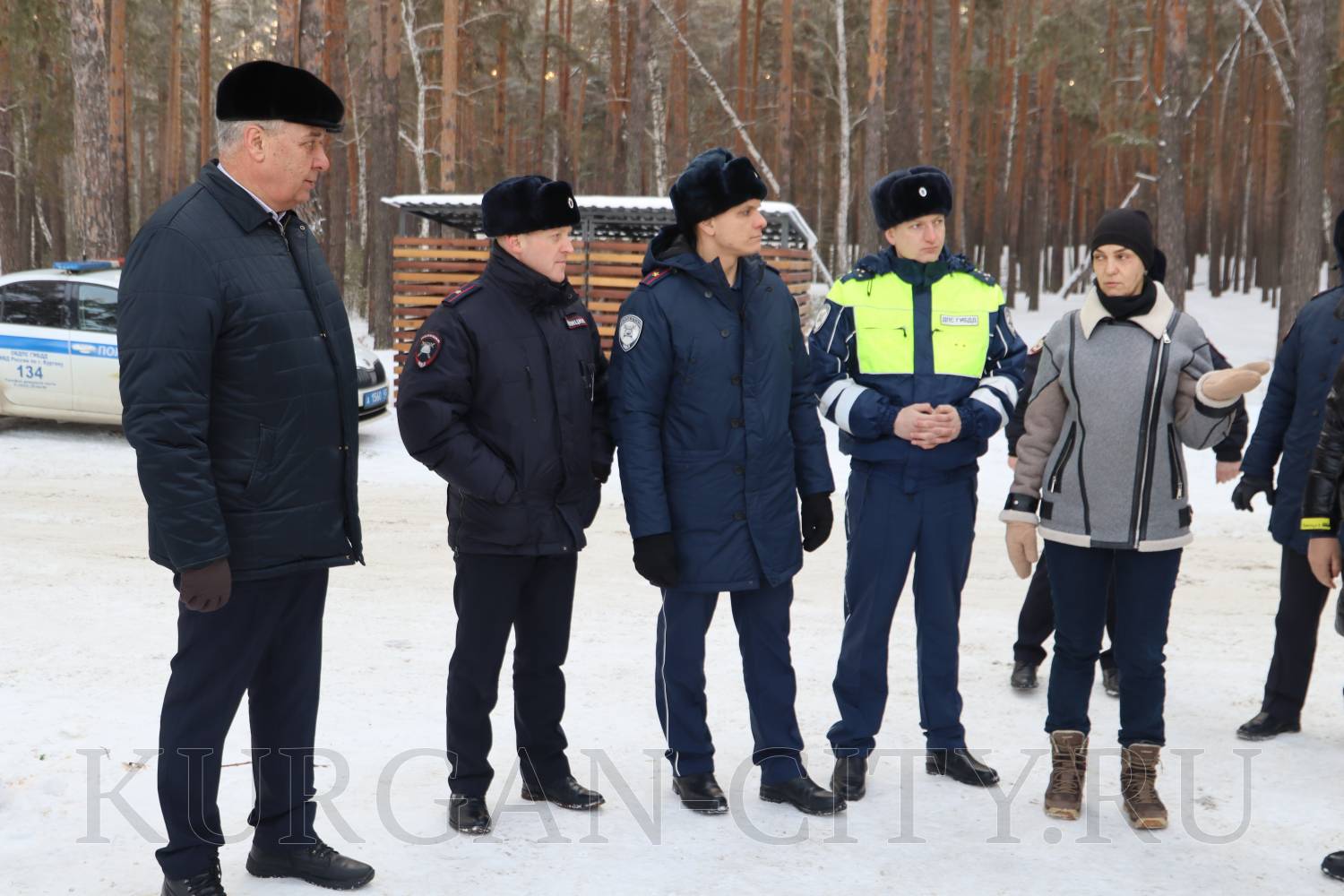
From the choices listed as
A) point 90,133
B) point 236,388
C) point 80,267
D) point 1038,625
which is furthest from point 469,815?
point 90,133

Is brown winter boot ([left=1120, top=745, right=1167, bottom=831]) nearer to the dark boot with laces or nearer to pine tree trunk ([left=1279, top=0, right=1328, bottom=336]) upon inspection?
Result: the dark boot with laces

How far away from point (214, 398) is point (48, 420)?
11.1m

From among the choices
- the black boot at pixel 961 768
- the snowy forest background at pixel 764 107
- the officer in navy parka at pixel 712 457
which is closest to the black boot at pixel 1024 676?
the black boot at pixel 961 768

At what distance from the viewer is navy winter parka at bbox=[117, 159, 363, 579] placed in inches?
122

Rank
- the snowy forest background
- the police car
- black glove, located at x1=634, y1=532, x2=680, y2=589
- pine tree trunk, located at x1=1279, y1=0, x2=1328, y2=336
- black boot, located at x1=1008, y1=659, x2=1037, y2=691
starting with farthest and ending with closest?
the snowy forest background → pine tree trunk, located at x1=1279, y1=0, x2=1328, y2=336 → the police car → black boot, located at x1=1008, y1=659, x2=1037, y2=691 → black glove, located at x1=634, y1=532, x2=680, y2=589

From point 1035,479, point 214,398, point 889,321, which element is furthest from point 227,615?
point 1035,479

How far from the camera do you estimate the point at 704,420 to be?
418 centimetres

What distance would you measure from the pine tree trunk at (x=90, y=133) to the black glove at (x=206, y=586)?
526 inches

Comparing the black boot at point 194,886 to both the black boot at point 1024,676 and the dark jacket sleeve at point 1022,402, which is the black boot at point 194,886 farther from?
the black boot at point 1024,676

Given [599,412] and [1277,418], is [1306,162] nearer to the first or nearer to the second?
[1277,418]

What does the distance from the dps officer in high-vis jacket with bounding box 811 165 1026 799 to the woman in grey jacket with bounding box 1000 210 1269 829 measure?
0.87 feet

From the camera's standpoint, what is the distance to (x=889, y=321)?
4434mm

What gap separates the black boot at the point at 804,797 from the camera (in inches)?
166

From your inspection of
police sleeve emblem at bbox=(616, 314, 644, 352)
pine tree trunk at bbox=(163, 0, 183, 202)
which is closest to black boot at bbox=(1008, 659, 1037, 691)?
police sleeve emblem at bbox=(616, 314, 644, 352)
